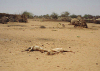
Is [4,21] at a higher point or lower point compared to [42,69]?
higher

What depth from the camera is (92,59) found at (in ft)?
15.4

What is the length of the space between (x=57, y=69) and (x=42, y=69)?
1.60 ft

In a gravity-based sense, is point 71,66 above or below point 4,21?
below

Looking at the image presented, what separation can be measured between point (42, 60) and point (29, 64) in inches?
23.3

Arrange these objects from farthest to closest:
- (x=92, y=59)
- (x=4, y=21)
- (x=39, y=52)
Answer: (x=4, y=21) → (x=39, y=52) → (x=92, y=59)

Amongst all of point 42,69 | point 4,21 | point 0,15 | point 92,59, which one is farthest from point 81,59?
point 0,15

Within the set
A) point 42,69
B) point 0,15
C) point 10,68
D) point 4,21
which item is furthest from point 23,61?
point 0,15

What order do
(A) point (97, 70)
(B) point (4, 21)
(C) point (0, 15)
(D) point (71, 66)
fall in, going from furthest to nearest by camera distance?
1. (C) point (0, 15)
2. (B) point (4, 21)
3. (D) point (71, 66)
4. (A) point (97, 70)

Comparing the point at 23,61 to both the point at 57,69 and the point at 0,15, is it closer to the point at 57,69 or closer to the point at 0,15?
the point at 57,69

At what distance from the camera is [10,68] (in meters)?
3.81

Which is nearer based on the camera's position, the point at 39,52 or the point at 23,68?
the point at 23,68

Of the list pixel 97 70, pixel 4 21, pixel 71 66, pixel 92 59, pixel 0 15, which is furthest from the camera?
pixel 0 15

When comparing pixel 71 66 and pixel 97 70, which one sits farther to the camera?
pixel 71 66

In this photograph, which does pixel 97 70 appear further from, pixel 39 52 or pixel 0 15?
pixel 0 15
